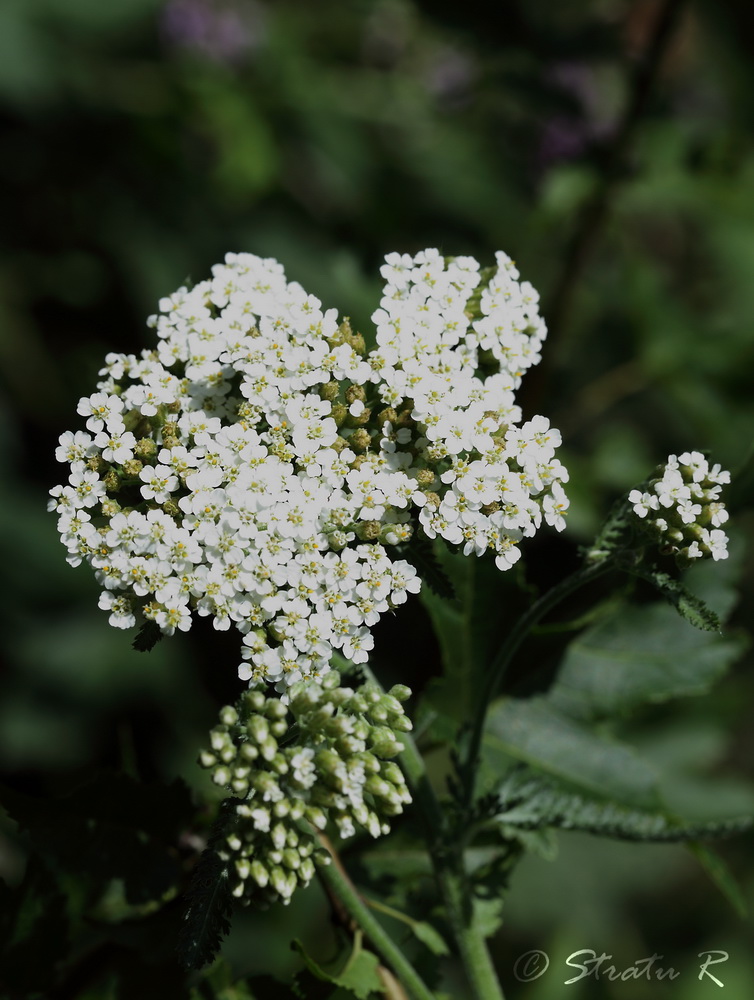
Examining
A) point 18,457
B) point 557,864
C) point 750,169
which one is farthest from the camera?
point 18,457

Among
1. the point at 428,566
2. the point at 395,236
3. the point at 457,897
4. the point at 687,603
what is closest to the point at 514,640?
the point at 428,566

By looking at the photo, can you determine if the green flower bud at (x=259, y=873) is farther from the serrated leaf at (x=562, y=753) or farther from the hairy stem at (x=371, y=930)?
the serrated leaf at (x=562, y=753)

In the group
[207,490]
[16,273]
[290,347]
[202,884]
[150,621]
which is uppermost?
[16,273]

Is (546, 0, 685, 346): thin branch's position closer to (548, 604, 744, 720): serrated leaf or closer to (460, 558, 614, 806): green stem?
(548, 604, 744, 720): serrated leaf

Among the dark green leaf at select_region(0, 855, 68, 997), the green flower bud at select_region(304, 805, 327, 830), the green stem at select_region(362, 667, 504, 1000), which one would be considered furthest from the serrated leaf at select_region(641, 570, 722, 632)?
the dark green leaf at select_region(0, 855, 68, 997)

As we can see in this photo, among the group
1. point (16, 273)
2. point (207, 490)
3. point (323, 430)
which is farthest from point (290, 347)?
point (16, 273)

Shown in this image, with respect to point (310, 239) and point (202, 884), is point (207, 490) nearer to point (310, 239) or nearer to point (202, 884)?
point (202, 884)
